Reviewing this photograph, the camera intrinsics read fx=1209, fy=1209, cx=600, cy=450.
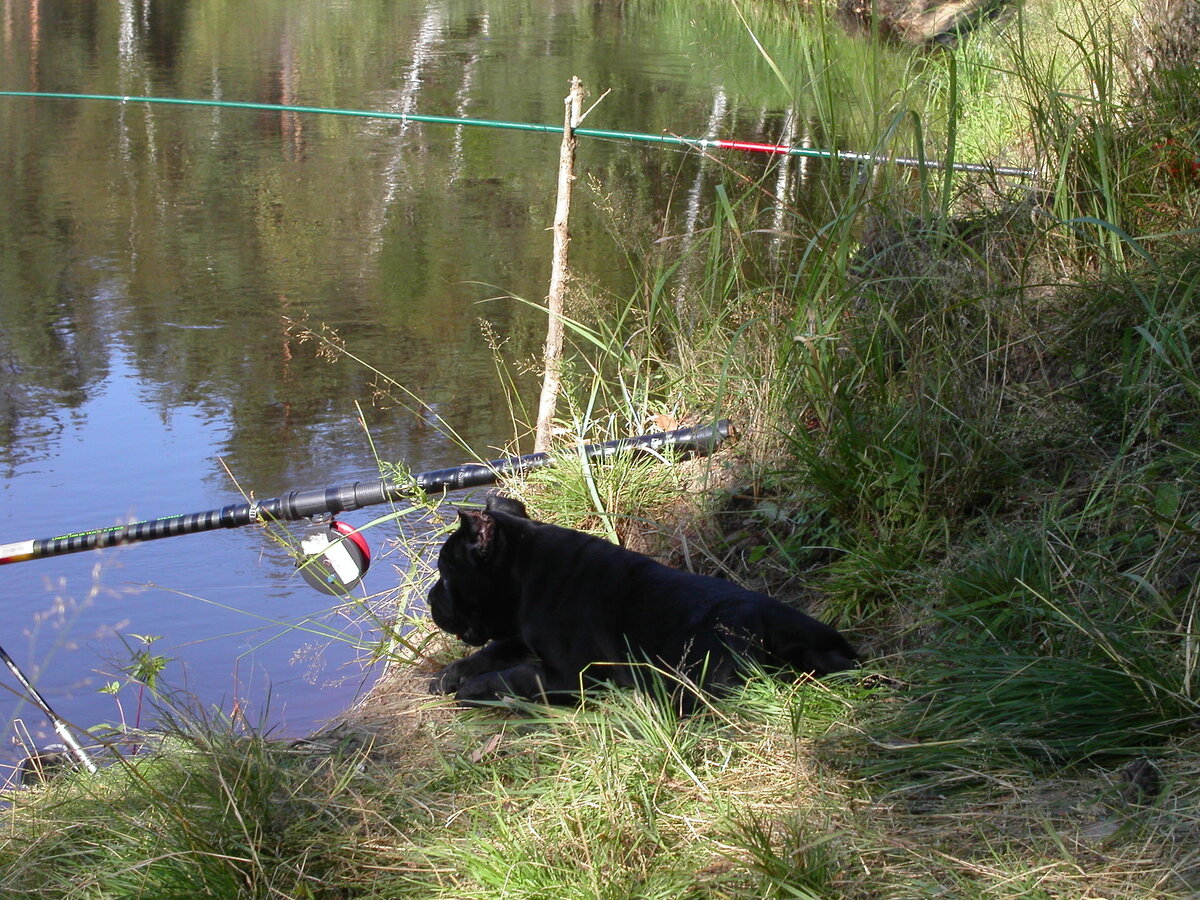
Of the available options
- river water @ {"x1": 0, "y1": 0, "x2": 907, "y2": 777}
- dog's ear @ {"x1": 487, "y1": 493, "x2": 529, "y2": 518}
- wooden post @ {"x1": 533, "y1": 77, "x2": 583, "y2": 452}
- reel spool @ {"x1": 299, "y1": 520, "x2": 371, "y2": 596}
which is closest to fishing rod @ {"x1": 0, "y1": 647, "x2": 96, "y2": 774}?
river water @ {"x1": 0, "y1": 0, "x2": 907, "y2": 777}

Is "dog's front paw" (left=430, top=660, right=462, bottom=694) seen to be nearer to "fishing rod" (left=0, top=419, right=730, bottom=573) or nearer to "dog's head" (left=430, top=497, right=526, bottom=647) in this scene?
"dog's head" (left=430, top=497, right=526, bottom=647)

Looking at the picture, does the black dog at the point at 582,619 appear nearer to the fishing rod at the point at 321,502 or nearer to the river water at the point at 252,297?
the fishing rod at the point at 321,502

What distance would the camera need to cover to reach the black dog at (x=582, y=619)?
9.93 ft

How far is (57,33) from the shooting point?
17.4 metres

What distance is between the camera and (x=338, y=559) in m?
3.87

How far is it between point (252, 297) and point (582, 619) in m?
5.34

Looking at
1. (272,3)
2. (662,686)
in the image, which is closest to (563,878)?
(662,686)

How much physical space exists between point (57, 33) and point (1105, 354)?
17.6 m

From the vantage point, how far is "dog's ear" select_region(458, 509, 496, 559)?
137 inches

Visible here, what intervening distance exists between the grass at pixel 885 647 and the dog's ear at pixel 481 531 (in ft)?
1.53

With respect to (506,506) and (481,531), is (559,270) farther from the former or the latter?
(481,531)

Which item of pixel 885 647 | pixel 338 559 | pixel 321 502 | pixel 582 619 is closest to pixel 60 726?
pixel 338 559

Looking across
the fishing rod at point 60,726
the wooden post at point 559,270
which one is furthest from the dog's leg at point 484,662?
the wooden post at point 559,270

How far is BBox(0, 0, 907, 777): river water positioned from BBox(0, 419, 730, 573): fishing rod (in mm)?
268
